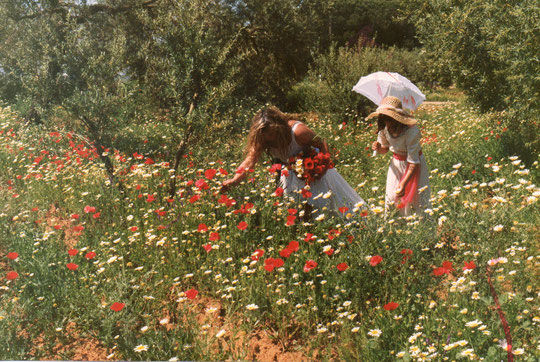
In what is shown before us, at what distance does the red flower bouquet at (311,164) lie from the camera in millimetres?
4320

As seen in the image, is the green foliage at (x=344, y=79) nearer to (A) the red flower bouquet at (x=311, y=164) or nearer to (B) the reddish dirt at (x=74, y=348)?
(A) the red flower bouquet at (x=311, y=164)

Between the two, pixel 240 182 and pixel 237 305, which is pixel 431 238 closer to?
pixel 237 305

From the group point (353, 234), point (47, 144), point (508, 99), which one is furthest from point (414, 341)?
point (47, 144)

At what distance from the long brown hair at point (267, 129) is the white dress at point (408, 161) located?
3.41ft

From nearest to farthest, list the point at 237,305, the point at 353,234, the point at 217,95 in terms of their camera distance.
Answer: the point at 237,305 < the point at 353,234 < the point at 217,95

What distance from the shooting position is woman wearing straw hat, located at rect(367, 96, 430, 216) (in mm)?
4250

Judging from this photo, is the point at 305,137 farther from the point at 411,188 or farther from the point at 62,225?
the point at 62,225

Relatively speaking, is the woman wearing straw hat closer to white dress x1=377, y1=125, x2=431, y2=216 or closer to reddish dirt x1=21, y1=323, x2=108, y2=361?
white dress x1=377, y1=125, x2=431, y2=216

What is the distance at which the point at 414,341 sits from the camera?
245 cm

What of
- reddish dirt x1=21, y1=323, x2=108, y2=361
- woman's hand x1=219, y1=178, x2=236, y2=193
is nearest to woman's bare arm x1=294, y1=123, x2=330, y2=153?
woman's hand x1=219, y1=178, x2=236, y2=193

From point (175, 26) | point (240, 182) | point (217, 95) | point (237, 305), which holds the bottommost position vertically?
point (237, 305)

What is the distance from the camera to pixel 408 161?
14.1ft

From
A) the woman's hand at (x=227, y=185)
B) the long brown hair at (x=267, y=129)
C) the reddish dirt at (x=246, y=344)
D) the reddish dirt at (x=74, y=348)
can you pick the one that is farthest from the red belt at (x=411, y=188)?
the reddish dirt at (x=74, y=348)

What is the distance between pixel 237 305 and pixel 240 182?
1.54 m
